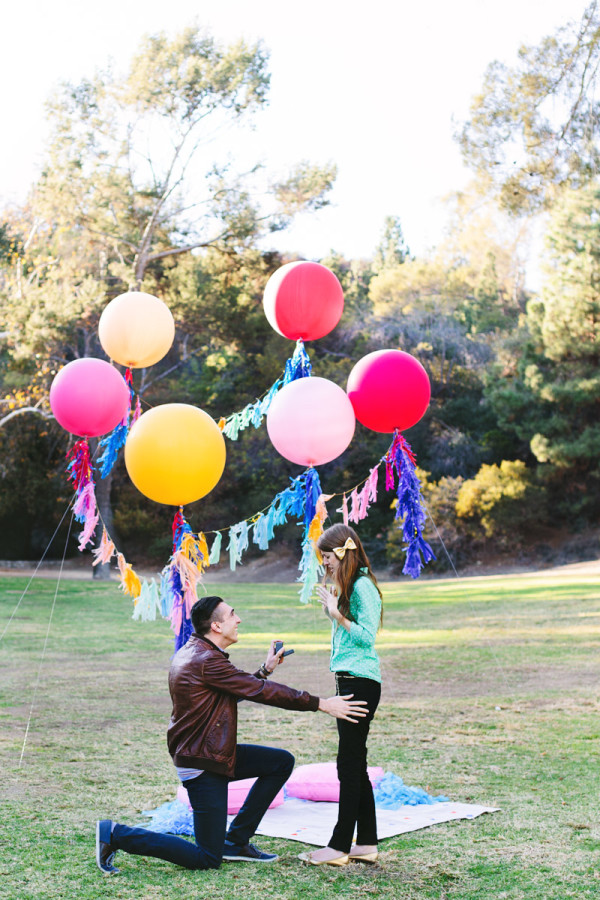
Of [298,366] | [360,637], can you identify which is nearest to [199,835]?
[360,637]

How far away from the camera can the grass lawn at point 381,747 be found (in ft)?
10.8

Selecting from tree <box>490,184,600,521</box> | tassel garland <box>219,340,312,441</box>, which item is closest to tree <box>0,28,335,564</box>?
tree <box>490,184,600,521</box>

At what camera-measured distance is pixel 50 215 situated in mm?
21391

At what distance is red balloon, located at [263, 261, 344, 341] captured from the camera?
15.5 feet

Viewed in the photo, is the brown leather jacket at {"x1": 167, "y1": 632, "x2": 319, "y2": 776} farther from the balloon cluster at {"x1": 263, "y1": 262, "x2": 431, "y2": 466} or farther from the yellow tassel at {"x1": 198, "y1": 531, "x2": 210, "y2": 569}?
the balloon cluster at {"x1": 263, "y1": 262, "x2": 431, "y2": 466}

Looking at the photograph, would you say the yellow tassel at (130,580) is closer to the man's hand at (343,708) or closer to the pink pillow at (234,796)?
the pink pillow at (234,796)

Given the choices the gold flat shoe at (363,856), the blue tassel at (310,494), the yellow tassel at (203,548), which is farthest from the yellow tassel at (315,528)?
the gold flat shoe at (363,856)

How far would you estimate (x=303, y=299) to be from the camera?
473 cm

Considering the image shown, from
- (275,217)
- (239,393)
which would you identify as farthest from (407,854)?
(239,393)

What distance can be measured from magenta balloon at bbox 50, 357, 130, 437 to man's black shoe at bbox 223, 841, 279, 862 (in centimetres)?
219

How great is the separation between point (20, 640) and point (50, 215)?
44.7 feet

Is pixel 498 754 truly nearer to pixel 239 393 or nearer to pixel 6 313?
pixel 6 313

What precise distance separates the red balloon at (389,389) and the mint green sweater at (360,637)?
113 cm

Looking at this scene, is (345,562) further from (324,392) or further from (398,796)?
(398,796)
